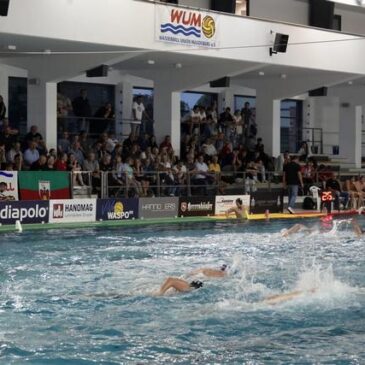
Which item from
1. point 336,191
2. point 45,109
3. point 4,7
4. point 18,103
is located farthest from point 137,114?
point 4,7

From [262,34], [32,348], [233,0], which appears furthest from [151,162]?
[32,348]

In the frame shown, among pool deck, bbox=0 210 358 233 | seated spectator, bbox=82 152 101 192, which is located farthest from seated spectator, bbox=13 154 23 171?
seated spectator, bbox=82 152 101 192

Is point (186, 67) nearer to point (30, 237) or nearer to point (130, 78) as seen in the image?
point (130, 78)

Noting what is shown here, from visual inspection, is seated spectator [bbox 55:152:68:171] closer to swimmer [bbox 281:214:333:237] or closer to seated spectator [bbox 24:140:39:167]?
seated spectator [bbox 24:140:39:167]

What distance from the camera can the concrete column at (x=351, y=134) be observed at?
32625mm

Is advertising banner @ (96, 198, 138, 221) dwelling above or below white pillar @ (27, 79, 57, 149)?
below

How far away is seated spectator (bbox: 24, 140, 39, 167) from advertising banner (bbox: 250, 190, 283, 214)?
7098 millimetres

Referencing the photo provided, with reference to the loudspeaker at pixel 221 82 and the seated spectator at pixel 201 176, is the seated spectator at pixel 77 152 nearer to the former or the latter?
the seated spectator at pixel 201 176

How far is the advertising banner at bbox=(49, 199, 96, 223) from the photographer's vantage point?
19.8 m

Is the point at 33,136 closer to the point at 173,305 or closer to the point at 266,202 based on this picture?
the point at 266,202

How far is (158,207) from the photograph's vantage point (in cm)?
2189

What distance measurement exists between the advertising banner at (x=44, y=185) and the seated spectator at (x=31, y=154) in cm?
85

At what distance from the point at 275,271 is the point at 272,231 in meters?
6.92

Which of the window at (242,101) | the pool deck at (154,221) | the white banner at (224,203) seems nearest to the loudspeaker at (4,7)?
the pool deck at (154,221)
